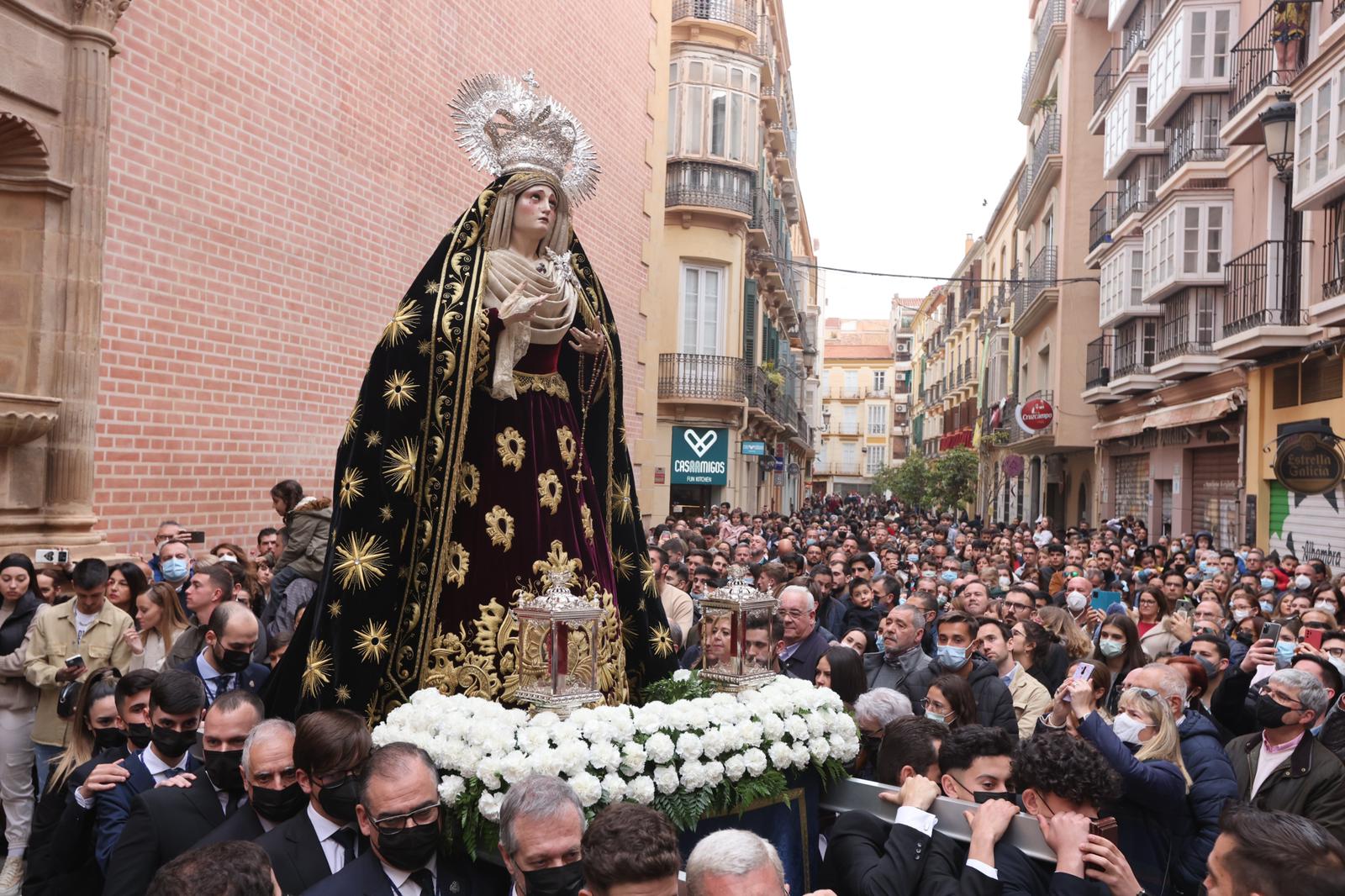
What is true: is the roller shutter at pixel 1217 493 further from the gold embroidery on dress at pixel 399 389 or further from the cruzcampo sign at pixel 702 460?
the gold embroidery on dress at pixel 399 389

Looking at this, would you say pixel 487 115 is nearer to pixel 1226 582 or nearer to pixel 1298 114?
pixel 1226 582

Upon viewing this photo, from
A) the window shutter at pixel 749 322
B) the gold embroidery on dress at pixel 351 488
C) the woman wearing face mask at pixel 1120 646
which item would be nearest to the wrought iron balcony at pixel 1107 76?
the window shutter at pixel 749 322

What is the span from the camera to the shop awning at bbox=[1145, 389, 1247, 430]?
19312 mm

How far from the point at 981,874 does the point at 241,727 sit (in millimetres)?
2182

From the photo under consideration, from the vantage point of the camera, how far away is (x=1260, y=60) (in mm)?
18625

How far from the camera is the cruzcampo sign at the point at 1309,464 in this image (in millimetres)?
15087

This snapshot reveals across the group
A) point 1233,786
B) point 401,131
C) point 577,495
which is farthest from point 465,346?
point 401,131

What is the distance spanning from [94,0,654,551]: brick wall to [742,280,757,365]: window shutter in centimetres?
1623

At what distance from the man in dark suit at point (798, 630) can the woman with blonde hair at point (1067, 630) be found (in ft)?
5.42

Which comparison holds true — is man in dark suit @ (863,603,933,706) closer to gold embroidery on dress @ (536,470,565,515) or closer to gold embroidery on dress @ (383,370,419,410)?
gold embroidery on dress @ (536,470,565,515)

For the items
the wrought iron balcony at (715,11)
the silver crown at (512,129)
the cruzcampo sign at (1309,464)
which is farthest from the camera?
the wrought iron balcony at (715,11)

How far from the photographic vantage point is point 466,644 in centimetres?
371

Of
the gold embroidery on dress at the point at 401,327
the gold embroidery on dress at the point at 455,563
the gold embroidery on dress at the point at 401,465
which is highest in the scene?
the gold embroidery on dress at the point at 401,327

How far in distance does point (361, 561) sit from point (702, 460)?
17029mm
